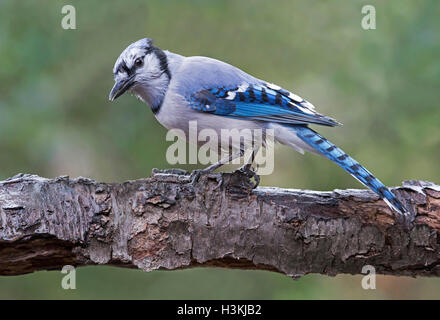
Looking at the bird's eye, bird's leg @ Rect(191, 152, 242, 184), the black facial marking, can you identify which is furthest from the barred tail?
the bird's eye

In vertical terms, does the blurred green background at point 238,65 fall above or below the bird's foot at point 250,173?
above

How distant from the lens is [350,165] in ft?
10.4

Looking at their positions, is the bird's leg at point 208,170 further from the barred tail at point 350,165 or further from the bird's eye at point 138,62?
the bird's eye at point 138,62

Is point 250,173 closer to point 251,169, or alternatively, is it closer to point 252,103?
point 251,169

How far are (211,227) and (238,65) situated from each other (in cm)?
214

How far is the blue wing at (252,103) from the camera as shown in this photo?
355 centimetres

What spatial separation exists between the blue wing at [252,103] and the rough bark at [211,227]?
0.55m

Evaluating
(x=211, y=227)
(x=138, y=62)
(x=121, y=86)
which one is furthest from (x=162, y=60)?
(x=211, y=227)

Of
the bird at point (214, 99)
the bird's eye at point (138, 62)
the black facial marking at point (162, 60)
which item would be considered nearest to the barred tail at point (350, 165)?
the bird at point (214, 99)

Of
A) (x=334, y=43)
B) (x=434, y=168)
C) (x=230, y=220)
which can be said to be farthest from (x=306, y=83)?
(x=230, y=220)

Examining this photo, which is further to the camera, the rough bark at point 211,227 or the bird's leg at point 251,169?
the bird's leg at point 251,169

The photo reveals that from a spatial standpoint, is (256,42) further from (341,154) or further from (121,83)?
(341,154)

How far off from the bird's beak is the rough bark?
2.41ft

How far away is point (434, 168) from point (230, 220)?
2.16 m
